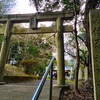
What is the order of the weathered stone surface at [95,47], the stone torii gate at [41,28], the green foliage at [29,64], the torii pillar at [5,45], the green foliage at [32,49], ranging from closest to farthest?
the weathered stone surface at [95,47]
the stone torii gate at [41,28]
the torii pillar at [5,45]
the green foliage at [29,64]
the green foliage at [32,49]

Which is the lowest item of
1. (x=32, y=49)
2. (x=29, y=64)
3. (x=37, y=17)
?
(x=29, y=64)

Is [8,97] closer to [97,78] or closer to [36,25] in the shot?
[97,78]

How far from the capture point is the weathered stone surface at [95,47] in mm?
2297

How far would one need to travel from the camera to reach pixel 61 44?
5.93 metres

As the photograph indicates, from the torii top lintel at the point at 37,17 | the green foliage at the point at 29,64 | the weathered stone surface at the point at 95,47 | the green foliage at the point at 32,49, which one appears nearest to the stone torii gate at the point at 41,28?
the torii top lintel at the point at 37,17

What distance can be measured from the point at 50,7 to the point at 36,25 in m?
1.33

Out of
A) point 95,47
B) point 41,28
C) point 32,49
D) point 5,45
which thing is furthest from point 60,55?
point 32,49

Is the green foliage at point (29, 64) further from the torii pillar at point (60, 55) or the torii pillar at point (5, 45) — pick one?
the torii pillar at point (60, 55)

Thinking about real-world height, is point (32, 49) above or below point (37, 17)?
below

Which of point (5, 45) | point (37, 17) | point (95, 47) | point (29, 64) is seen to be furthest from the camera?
point (29, 64)

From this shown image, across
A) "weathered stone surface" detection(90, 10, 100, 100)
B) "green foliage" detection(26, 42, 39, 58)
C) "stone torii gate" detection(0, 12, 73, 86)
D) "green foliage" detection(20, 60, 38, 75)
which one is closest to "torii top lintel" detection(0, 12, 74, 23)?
"stone torii gate" detection(0, 12, 73, 86)

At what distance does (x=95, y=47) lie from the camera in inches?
94.2

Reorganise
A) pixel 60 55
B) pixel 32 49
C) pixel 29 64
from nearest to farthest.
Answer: pixel 60 55 → pixel 29 64 → pixel 32 49

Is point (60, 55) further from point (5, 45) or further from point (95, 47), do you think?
point (95, 47)
